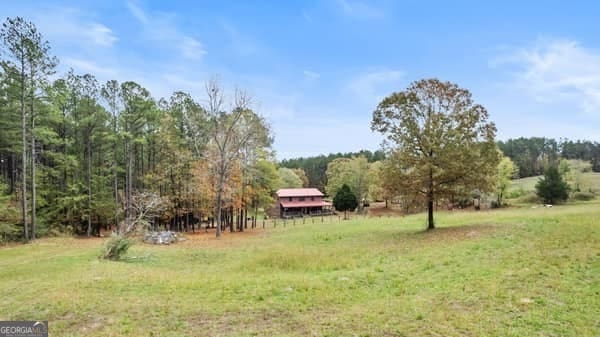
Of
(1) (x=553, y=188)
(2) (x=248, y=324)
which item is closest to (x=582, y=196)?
(1) (x=553, y=188)

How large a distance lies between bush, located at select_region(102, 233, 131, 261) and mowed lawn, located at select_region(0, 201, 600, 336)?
1.28 metres

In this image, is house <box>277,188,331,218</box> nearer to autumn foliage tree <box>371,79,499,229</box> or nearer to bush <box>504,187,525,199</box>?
bush <box>504,187,525,199</box>

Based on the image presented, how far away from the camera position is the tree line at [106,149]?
19.2 meters

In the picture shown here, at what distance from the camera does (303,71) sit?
73.8 feet

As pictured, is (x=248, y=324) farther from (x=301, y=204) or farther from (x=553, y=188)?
(x=553, y=188)

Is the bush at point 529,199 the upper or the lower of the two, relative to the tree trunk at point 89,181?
lower

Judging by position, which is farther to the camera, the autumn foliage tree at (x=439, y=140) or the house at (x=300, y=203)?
the house at (x=300, y=203)

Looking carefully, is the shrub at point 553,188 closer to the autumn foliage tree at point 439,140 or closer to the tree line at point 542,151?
the autumn foliage tree at point 439,140

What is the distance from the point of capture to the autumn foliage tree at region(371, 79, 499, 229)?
15.3 metres

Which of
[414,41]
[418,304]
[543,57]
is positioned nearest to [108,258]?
[418,304]

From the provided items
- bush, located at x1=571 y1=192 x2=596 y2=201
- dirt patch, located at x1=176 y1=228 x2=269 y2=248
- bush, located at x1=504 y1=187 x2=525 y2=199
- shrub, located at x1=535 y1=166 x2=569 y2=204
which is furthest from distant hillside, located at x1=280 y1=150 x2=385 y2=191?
dirt patch, located at x1=176 y1=228 x2=269 y2=248

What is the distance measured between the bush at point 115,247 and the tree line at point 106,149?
710 centimetres

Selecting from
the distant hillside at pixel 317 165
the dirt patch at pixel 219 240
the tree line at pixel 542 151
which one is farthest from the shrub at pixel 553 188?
the tree line at pixel 542 151

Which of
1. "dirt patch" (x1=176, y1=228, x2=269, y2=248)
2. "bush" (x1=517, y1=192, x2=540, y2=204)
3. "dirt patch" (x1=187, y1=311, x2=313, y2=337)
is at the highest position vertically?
"dirt patch" (x1=187, y1=311, x2=313, y2=337)
